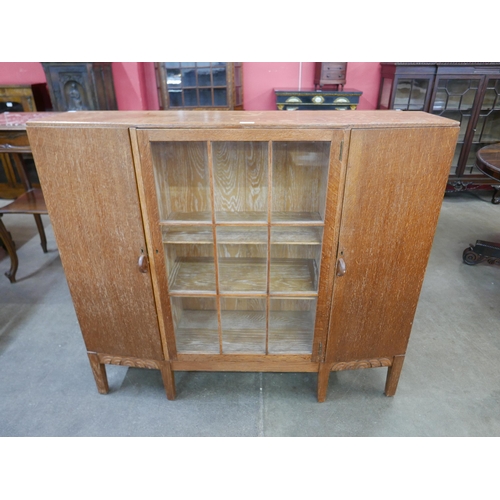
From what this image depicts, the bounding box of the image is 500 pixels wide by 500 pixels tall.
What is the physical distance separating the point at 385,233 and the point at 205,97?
2571 mm

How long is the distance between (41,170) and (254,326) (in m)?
1.01

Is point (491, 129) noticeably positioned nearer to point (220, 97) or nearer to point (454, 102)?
point (454, 102)

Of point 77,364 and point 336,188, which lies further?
point 77,364

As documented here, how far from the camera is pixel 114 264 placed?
135 centimetres

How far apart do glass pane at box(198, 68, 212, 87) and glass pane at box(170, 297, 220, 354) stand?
230cm

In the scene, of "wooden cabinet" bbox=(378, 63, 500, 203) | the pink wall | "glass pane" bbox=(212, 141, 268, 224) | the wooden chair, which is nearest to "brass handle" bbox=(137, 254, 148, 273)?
"glass pane" bbox=(212, 141, 268, 224)

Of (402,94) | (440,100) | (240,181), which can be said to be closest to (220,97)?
(402,94)

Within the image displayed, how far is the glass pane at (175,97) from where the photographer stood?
327 cm

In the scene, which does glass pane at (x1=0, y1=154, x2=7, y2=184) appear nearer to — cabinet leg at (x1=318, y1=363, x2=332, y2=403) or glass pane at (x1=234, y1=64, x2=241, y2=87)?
glass pane at (x1=234, y1=64, x2=241, y2=87)

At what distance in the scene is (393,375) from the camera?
1585 millimetres

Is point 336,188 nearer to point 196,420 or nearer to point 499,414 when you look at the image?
point 196,420

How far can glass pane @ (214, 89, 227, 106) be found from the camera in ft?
10.9

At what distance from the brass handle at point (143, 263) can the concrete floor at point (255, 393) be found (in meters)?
0.67

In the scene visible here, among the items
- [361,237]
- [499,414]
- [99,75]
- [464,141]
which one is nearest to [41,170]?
[361,237]
